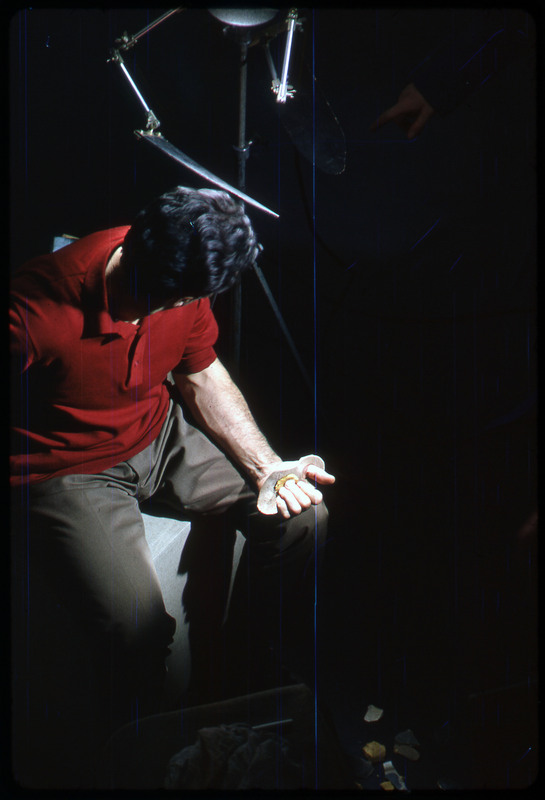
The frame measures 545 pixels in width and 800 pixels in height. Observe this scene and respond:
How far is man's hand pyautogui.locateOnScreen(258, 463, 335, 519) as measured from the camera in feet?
3.95

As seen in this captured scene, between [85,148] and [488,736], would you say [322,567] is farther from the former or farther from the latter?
[85,148]

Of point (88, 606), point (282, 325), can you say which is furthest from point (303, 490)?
point (88, 606)

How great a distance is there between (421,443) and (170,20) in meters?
1.07

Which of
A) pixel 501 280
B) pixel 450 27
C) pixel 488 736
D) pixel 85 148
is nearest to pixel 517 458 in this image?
pixel 501 280

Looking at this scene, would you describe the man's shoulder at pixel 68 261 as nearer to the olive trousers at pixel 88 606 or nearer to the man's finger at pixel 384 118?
the olive trousers at pixel 88 606

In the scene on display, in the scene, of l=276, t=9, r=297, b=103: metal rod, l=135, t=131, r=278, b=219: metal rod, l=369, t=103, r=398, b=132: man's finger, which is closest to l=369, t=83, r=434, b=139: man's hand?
l=369, t=103, r=398, b=132: man's finger

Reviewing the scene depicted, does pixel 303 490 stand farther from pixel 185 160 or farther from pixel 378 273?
pixel 185 160

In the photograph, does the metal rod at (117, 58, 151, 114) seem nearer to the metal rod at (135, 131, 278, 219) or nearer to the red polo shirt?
the metal rod at (135, 131, 278, 219)

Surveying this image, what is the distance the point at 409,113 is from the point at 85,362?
886mm

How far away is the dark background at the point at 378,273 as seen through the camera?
3.36ft

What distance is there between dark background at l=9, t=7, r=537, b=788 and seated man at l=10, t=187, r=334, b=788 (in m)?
0.07

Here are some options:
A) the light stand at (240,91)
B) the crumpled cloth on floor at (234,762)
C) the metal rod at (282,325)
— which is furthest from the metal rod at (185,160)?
the crumpled cloth on floor at (234,762)

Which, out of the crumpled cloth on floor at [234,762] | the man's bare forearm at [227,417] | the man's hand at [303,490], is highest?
the man's bare forearm at [227,417]

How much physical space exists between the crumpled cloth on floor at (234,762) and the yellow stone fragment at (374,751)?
0.25 m
